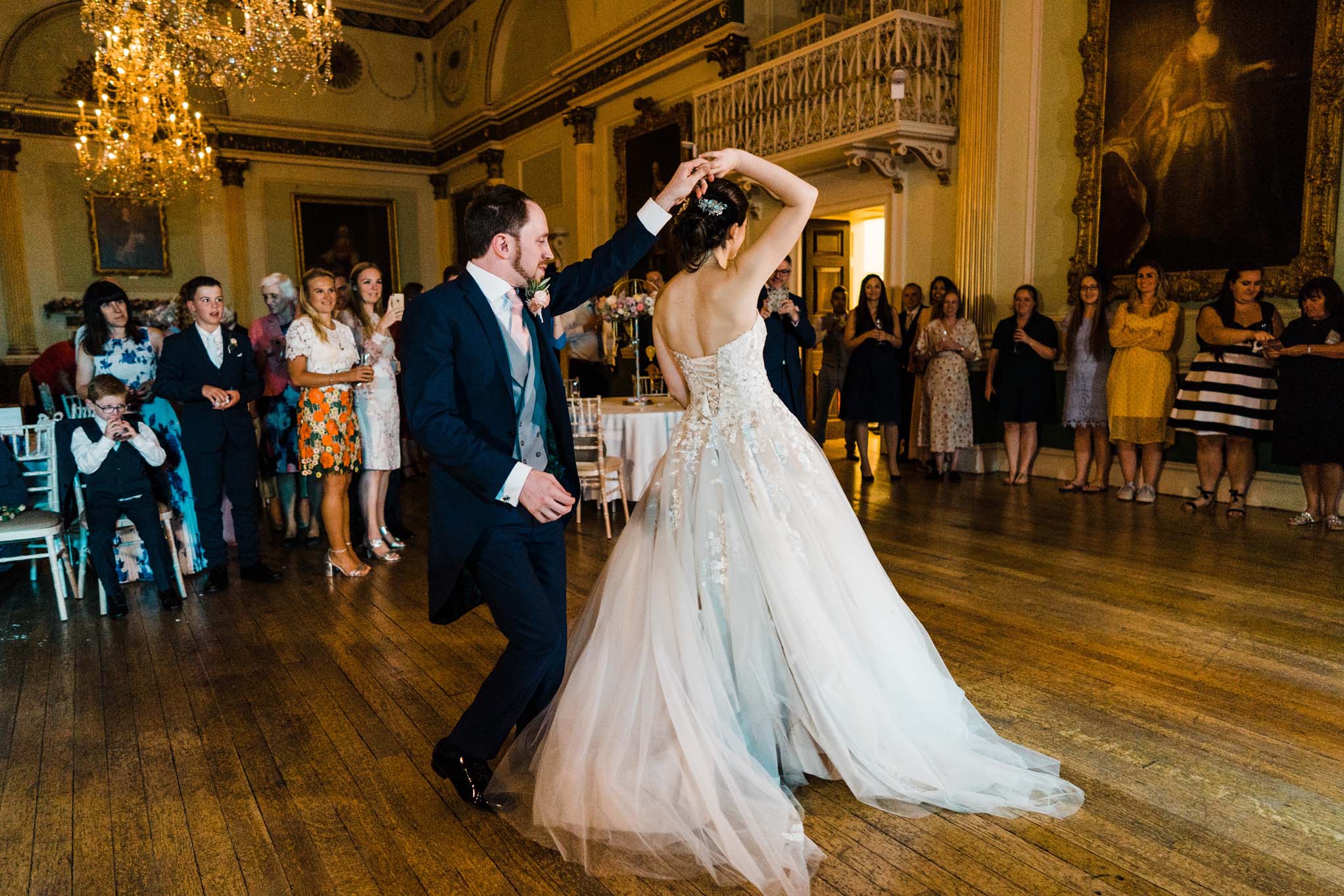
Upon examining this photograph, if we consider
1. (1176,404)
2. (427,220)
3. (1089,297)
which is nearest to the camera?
(1176,404)

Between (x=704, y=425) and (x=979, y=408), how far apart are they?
5.71 meters

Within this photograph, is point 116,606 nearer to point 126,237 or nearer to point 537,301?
point 537,301

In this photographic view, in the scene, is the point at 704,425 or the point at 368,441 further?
the point at 368,441

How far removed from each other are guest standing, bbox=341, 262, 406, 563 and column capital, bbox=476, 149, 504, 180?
985 centimetres

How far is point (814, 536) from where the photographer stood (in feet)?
7.77

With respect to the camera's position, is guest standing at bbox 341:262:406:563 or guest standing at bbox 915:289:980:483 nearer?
guest standing at bbox 341:262:406:563

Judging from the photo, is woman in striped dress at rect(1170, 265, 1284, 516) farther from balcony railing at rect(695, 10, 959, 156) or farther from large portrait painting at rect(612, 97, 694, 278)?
large portrait painting at rect(612, 97, 694, 278)

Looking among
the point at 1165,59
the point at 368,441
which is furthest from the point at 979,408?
the point at 368,441

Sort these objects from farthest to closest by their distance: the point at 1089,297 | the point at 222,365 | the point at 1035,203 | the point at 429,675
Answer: the point at 1035,203, the point at 1089,297, the point at 222,365, the point at 429,675

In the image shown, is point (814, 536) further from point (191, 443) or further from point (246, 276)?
point (246, 276)

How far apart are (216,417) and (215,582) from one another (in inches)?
33.2

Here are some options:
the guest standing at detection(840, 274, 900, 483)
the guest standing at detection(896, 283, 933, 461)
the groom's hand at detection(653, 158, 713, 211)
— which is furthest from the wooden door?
the groom's hand at detection(653, 158, 713, 211)

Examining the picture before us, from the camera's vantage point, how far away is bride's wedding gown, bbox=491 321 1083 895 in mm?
2068

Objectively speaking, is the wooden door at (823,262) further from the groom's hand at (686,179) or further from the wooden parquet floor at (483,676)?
the groom's hand at (686,179)
